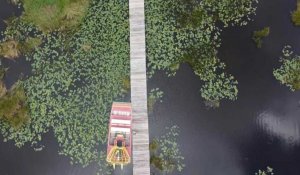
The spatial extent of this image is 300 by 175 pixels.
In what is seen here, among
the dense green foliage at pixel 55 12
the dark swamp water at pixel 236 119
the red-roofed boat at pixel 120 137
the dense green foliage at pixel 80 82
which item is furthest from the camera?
the dense green foliage at pixel 55 12

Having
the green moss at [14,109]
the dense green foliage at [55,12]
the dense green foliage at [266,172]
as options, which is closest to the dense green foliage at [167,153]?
the dense green foliage at [266,172]

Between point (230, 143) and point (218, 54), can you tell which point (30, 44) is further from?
point (230, 143)

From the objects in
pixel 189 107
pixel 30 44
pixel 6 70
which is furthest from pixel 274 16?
pixel 6 70

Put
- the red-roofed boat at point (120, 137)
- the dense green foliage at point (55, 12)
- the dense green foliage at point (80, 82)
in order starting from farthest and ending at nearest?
the dense green foliage at point (55, 12) → the dense green foliage at point (80, 82) → the red-roofed boat at point (120, 137)

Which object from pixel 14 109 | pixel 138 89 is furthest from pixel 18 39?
pixel 138 89

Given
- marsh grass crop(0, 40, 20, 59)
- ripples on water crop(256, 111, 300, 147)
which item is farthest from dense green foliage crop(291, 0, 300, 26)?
marsh grass crop(0, 40, 20, 59)

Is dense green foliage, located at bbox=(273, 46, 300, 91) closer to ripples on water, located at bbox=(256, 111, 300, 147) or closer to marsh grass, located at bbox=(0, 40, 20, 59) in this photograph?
ripples on water, located at bbox=(256, 111, 300, 147)

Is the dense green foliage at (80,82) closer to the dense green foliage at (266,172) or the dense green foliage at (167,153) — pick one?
the dense green foliage at (167,153)
